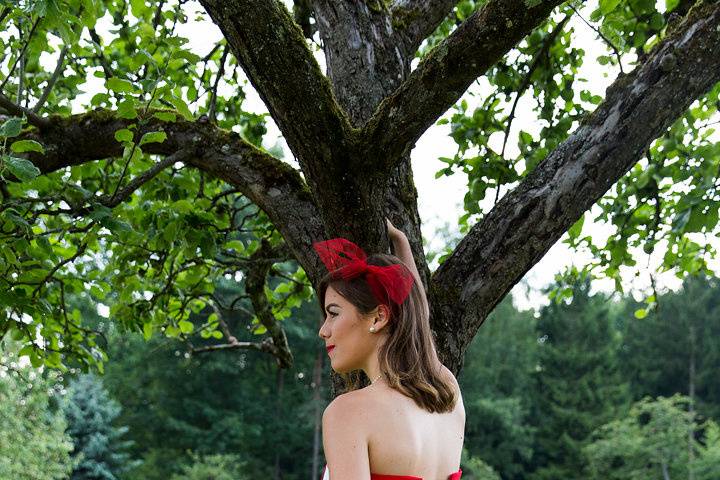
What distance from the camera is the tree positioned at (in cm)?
259

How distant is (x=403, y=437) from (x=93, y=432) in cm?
2526

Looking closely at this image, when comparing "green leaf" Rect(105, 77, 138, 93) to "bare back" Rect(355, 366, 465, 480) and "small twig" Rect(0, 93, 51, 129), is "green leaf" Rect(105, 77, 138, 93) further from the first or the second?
"bare back" Rect(355, 366, 465, 480)

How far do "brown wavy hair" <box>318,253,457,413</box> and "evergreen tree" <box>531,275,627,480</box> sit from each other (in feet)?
100

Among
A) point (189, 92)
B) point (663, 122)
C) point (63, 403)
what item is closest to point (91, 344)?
point (189, 92)

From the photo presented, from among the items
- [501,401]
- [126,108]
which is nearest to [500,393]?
[501,401]

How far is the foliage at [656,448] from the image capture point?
2794cm

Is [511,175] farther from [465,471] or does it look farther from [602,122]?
[465,471]

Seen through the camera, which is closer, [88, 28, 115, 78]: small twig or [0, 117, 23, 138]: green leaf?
[0, 117, 23, 138]: green leaf

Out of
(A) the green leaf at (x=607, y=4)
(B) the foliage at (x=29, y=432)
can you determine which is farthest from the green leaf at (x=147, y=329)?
(B) the foliage at (x=29, y=432)

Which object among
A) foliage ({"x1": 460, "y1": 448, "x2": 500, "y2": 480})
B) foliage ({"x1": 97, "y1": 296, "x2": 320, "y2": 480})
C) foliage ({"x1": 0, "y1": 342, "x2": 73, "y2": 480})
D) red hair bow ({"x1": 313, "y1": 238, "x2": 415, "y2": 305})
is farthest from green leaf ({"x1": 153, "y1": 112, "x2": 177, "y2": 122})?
foliage ({"x1": 460, "y1": 448, "x2": 500, "y2": 480})

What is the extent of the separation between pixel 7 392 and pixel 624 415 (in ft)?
70.9

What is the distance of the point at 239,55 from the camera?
257 cm

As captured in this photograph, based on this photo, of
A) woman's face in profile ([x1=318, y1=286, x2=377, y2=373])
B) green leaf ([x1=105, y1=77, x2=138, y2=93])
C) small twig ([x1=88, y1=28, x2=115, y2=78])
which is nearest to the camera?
woman's face in profile ([x1=318, y1=286, x2=377, y2=373])

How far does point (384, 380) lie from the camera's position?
2.46 meters
